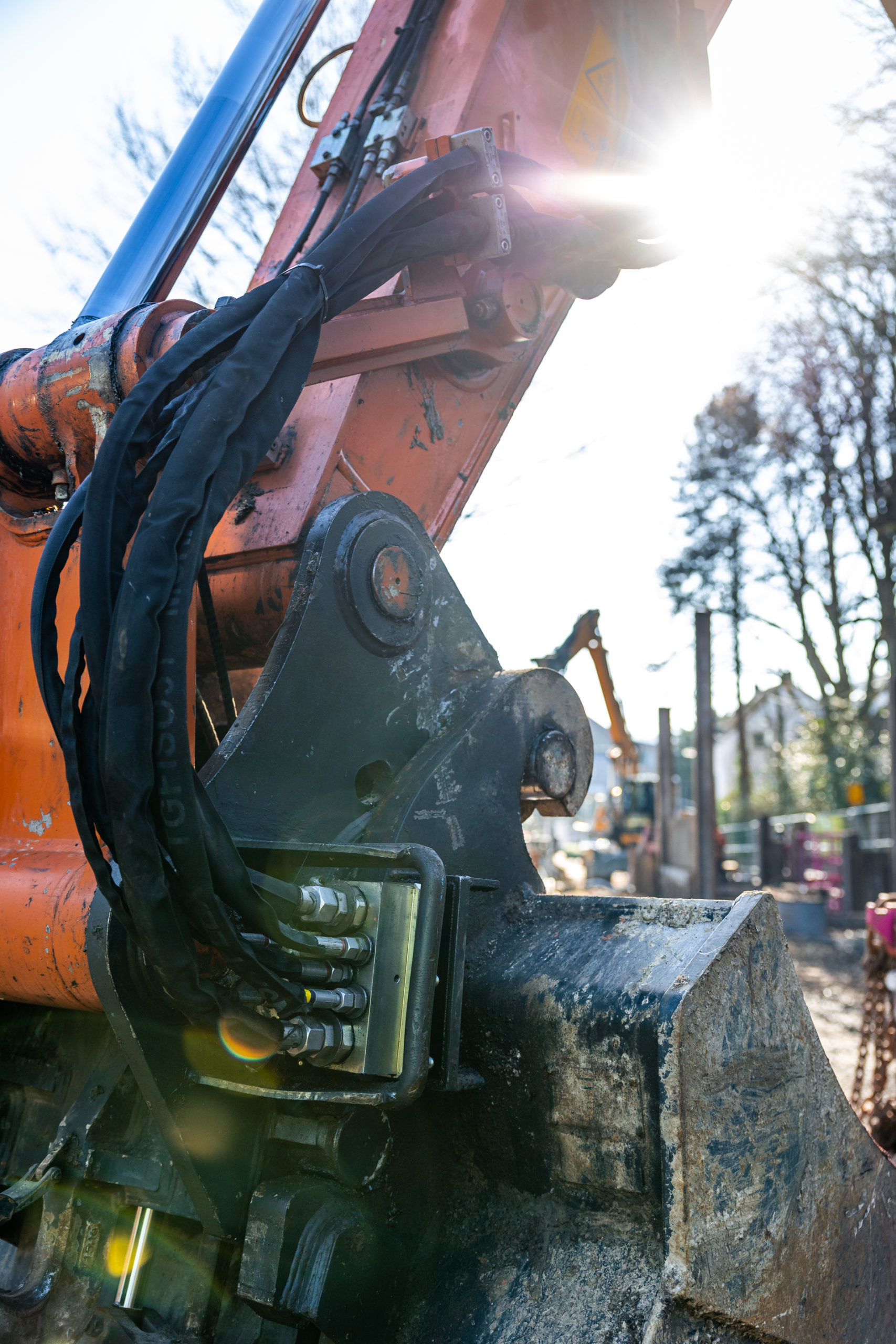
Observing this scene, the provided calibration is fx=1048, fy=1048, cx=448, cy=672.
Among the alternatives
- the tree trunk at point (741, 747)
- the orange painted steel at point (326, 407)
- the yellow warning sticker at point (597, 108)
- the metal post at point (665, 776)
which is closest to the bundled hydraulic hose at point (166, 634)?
the orange painted steel at point (326, 407)

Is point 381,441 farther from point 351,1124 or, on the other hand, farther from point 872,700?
point 872,700

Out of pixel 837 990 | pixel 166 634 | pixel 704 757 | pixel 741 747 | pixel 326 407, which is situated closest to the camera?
pixel 166 634

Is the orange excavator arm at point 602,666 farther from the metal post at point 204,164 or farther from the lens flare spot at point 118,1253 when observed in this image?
the lens flare spot at point 118,1253

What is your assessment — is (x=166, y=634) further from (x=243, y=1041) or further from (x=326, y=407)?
(x=326, y=407)

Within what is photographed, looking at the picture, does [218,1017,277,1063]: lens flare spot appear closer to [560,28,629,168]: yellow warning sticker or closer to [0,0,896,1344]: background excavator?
[0,0,896,1344]: background excavator

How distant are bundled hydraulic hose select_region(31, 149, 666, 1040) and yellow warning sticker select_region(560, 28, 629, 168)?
1.71m

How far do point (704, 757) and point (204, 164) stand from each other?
26.5 feet

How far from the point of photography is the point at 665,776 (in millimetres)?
15172

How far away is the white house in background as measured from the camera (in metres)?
29.1

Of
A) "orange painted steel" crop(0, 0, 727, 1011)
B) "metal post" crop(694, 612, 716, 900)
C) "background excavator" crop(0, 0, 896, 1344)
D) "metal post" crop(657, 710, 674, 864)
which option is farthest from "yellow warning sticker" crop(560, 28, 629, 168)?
"metal post" crop(657, 710, 674, 864)

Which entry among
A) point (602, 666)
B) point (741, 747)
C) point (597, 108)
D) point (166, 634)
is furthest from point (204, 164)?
point (741, 747)

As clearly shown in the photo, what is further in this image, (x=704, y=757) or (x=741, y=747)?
(x=741, y=747)

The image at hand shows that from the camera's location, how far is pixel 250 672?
7.88 feet

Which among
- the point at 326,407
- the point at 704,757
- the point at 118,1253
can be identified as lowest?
the point at 118,1253
